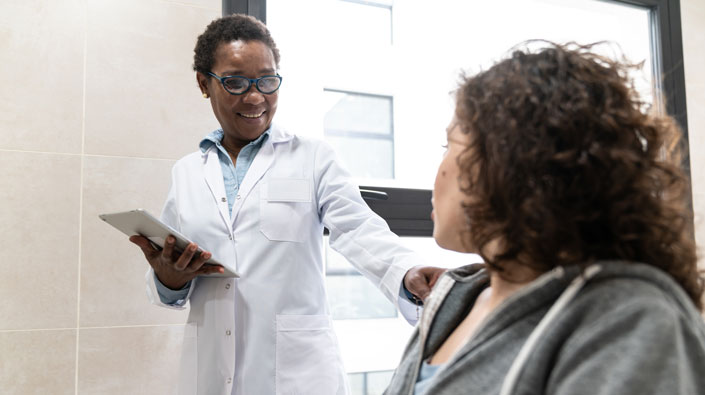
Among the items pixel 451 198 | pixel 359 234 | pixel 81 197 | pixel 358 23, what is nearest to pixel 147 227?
pixel 359 234

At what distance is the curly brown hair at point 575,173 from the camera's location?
23.8 inches

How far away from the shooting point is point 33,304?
66.7 inches

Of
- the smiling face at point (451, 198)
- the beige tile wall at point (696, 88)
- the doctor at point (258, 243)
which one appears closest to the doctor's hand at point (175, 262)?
the doctor at point (258, 243)

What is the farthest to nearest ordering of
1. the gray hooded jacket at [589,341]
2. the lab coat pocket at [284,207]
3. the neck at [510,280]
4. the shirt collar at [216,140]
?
1. the shirt collar at [216,140]
2. the lab coat pocket at [284,207]
3. the neck at [510,280]
4. the gray hooded jacket at [589,341]

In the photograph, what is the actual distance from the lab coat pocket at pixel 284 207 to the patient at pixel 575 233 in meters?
0.79

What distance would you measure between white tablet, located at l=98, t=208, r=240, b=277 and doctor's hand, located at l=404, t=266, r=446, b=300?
0.36 m

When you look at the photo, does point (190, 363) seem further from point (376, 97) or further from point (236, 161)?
point (376, 97)

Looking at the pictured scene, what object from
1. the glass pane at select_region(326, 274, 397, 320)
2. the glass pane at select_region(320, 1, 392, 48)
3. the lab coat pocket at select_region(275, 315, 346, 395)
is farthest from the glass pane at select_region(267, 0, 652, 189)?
the lab coat pocket at select_region(275, 315, 346, 395)

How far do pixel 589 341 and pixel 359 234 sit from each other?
0.95 m

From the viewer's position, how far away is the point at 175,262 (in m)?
1.35

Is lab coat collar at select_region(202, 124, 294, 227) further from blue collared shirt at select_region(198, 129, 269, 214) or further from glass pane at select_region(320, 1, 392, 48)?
glass pane at select_region(320, 1, 392, 48)

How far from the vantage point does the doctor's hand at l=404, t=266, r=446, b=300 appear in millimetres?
1271

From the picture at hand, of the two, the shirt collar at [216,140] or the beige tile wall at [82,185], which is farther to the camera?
the beige tile wall at [82,185]

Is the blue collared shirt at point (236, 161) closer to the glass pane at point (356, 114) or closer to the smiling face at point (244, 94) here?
the smiling face at point (244, 94)
